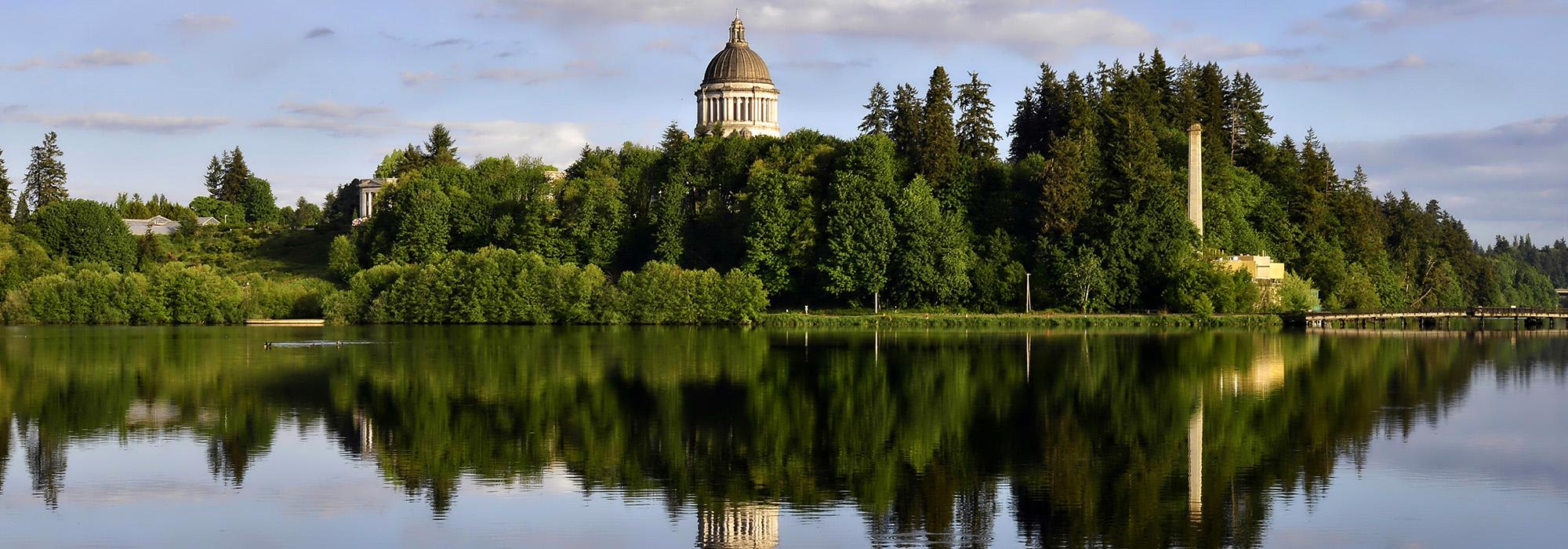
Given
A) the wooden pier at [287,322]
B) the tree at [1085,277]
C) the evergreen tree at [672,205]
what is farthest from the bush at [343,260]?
the tree at [1085,277]

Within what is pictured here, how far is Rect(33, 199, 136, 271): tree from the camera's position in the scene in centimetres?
9919

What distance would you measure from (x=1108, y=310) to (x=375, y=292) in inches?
1571

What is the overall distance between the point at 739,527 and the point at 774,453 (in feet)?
21.9

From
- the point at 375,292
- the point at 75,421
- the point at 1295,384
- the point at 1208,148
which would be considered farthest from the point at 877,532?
the point at 1208,148

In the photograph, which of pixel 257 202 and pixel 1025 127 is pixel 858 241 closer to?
pixel 1025 127

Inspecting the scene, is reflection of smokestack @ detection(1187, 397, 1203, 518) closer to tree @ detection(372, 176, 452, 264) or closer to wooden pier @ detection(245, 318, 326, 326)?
wooden pier @ detection(245, 318, 326, 326)

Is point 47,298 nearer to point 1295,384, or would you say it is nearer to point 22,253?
point 22,253

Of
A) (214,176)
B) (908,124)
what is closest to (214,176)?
(214,176)

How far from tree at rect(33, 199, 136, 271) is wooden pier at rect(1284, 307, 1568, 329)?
69844mm

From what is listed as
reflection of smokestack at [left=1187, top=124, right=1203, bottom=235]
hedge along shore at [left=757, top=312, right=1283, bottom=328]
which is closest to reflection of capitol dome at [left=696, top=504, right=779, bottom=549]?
hedge along shore at [left=757, top=312, right=1283, bottom=328]

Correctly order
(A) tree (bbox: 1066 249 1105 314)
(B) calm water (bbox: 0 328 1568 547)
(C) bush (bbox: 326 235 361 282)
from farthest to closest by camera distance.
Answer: (C) bush (bbox: 326 235 361 282) → (A) tree (bbox: 1066 249 1105 314) → (B) calm water (bbox: 0 328 1568 547)

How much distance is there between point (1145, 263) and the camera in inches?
3329

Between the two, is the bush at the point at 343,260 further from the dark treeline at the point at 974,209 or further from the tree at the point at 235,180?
the tree at the point at 235,180

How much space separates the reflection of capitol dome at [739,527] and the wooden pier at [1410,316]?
65.7 metres
